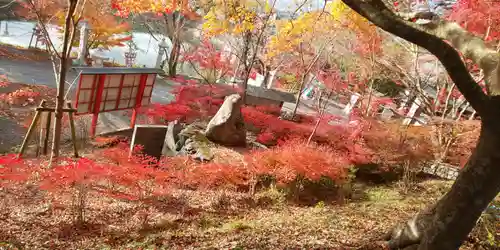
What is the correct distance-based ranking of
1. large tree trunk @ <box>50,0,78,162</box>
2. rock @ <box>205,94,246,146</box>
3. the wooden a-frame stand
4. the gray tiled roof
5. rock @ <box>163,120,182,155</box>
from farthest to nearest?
the gray tiled roof, rock @ <box>163,120,182,155</box>, rock @ <box>205,94,246,146</box>, the wooden a-frame stand, large tree trunk @ <box>50,0,78,162</box>

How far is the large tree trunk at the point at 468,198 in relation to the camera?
13.2 ft

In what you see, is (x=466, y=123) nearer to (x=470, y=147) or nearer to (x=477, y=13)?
(x=470, y=147)

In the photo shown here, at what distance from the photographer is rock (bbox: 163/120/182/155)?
1161 cm

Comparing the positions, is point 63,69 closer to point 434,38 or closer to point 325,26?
point 434,38

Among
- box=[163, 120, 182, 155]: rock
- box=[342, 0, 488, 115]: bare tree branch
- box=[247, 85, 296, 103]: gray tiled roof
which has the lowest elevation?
box=[163, 120, 182, 155]: rock

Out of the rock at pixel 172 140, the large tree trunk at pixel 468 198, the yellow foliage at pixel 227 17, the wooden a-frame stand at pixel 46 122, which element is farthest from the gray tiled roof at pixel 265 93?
the large tree trunk at pixel 468 198

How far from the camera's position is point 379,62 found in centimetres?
1422

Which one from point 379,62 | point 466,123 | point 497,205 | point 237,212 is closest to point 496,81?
point 497,205

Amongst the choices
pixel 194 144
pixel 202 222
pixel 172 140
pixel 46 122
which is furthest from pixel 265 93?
pixel 202 222

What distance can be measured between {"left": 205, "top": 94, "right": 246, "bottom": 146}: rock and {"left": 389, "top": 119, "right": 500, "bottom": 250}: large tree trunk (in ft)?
24.1

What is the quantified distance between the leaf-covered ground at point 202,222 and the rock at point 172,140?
296 cm

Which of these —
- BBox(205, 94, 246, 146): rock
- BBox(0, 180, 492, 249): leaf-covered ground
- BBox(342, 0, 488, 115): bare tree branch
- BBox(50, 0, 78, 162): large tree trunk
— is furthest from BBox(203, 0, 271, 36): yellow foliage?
BBox(342, 0, 488, 115): bare tree branch

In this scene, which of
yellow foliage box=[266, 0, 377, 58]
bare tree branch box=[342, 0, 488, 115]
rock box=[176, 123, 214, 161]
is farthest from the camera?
yellow foliage box=[266, 0, 377, 58]

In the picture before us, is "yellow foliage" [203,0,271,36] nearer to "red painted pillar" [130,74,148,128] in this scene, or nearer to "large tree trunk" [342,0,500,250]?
"red painted pillar" [130,74,148,128]
